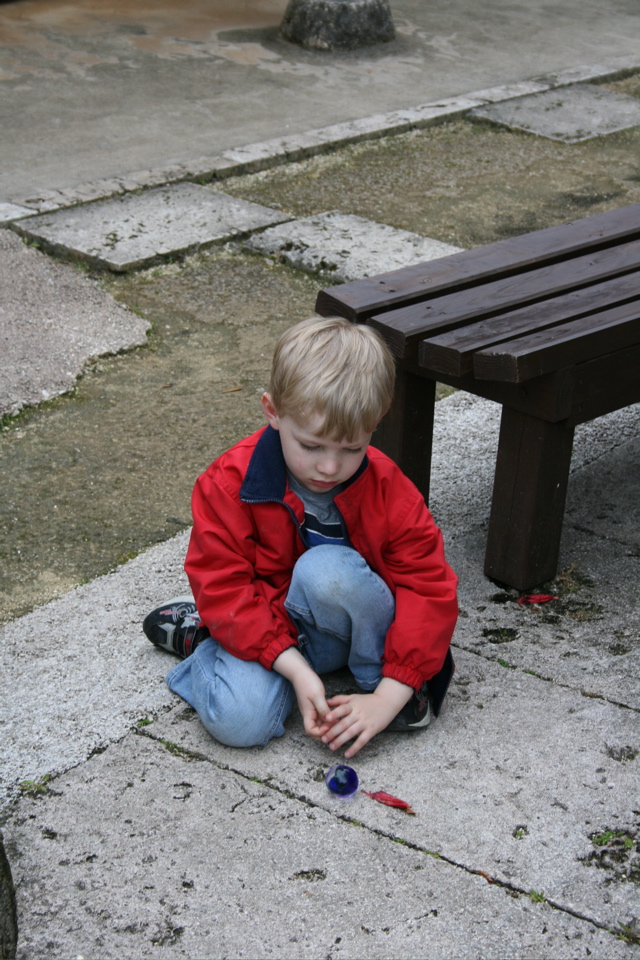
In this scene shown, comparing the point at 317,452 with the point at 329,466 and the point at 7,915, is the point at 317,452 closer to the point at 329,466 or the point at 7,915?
the point at 329,466

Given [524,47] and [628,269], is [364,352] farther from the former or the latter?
[524,47]

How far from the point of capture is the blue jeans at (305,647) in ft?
6.56

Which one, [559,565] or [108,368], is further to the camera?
[108,368]

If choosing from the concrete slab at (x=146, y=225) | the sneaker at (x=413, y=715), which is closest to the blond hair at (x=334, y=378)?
the sneaker at (x=413, y=715)

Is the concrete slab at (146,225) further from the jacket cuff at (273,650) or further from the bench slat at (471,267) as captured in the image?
the jacket cuff at (273,650)

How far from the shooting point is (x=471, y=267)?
8.88 ft

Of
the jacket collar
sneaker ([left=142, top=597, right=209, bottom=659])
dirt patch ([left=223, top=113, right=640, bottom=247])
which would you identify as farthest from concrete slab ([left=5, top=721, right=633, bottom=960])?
dirt patch ([left=223, top=113, right=640, bottom=247])

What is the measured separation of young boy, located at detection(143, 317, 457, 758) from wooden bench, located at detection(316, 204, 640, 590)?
1.23ft

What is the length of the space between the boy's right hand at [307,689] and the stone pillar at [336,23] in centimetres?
687

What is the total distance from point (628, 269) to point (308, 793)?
155cm

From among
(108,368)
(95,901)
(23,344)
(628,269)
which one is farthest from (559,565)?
(23,344)

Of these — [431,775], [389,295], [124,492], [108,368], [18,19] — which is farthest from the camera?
[18,19]

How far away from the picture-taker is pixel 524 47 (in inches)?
327

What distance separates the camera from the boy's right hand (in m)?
1.97
